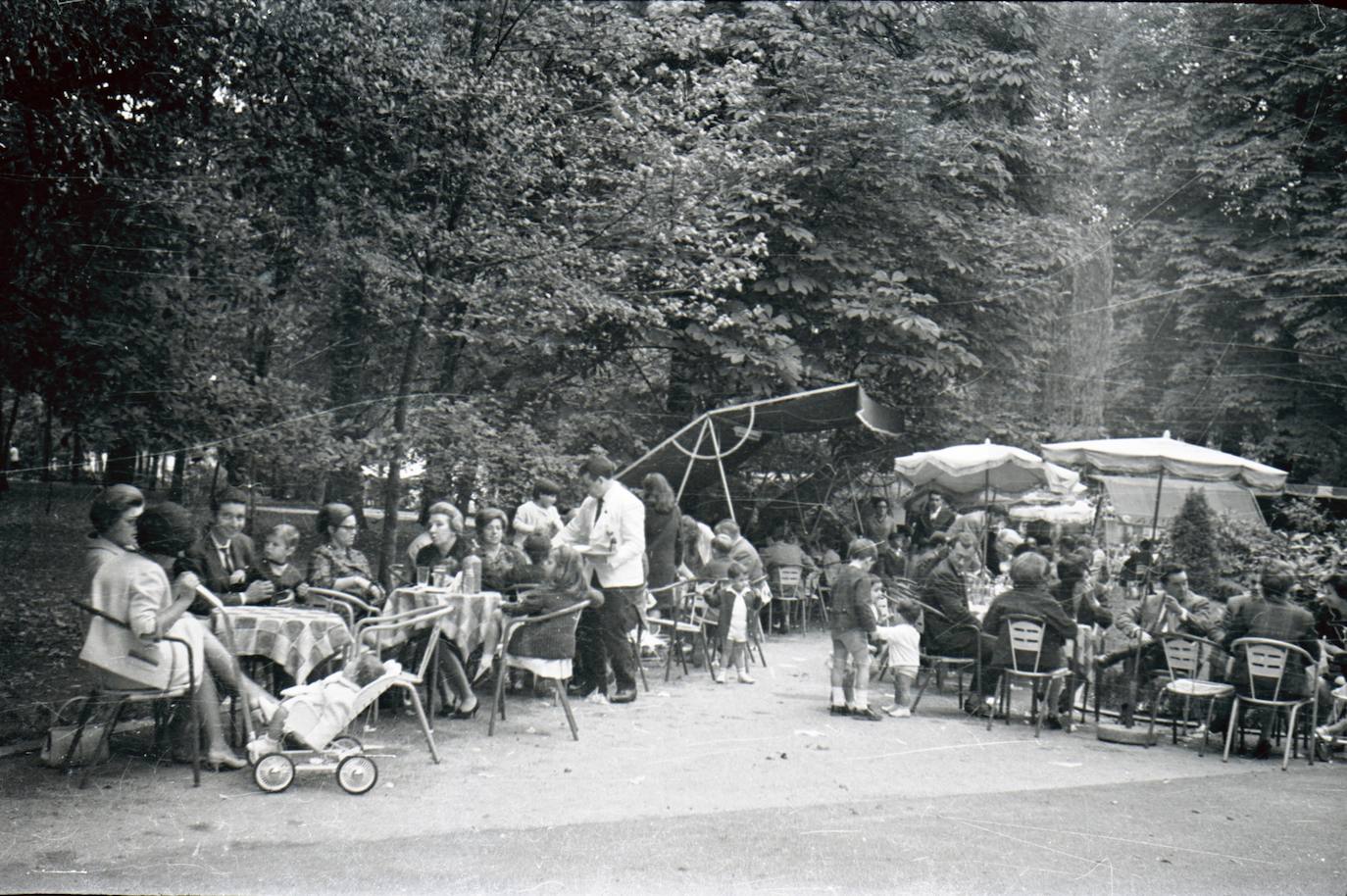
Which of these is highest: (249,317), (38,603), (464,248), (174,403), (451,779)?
(464,248)

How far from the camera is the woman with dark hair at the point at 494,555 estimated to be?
879 cm

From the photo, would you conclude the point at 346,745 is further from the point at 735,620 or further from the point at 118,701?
the point at 735,620

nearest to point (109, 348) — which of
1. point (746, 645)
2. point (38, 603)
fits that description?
point (38, 603)

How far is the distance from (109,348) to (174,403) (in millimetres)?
581

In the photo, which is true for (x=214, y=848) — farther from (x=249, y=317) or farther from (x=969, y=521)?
(x=969, y=521)

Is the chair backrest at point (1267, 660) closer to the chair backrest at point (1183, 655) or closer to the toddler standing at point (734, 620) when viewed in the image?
the chair backrest at point (1183, 655)

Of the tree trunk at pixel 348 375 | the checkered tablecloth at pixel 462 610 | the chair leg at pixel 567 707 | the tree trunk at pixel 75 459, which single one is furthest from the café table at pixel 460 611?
the tree trunk at pixel 75 459

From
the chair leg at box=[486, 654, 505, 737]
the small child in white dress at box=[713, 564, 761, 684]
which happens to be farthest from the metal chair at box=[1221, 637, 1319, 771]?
the chair leg at box=[486, 654, 505, 737]

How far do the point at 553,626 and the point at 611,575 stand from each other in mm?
1332

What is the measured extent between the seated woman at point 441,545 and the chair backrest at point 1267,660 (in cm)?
583

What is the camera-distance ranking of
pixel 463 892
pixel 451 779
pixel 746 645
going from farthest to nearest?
pixel 746 645
pixel 451 779
pixel 463 892

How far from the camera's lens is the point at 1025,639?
8703mm

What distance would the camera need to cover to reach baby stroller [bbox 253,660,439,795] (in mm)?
5852

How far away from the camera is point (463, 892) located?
4516 millimetres
